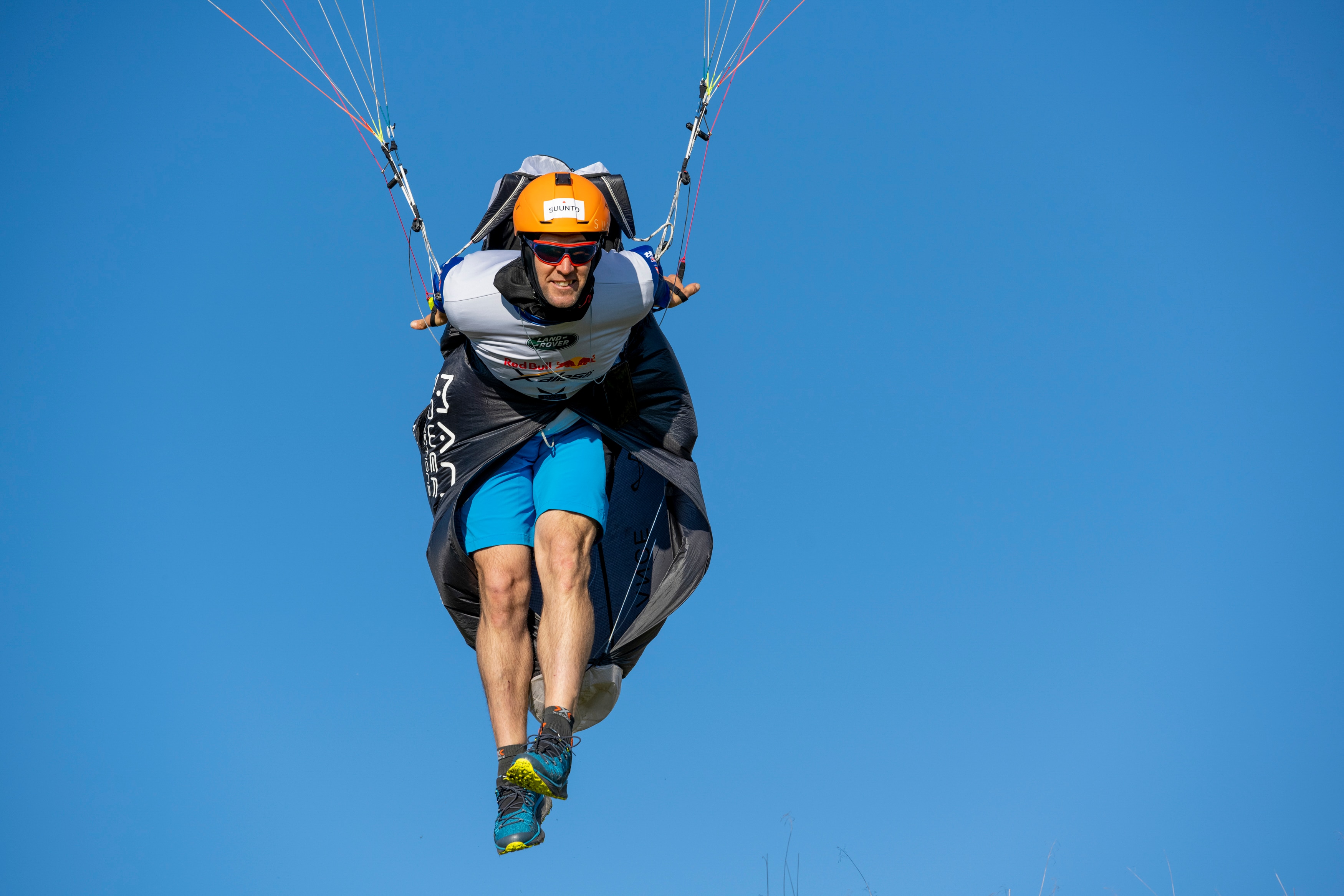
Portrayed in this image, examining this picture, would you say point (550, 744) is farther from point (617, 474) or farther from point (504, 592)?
point (617, 474)

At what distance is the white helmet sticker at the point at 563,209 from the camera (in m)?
4.57

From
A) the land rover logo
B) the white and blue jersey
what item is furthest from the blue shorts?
the land rover logo

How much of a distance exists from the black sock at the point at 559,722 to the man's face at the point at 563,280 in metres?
1.47

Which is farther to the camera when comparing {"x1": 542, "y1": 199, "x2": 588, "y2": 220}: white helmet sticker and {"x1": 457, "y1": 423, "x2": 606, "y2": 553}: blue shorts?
{"x1": 457, "y1": 423, "x2": 606, "y2": 553}: blue shorts

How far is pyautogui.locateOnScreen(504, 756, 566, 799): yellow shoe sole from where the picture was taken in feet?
14.4

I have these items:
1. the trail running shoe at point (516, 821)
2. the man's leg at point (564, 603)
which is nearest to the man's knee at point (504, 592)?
the man's leg at point (564, 603)

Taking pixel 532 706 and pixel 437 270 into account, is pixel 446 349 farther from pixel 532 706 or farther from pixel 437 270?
pixel 532 706

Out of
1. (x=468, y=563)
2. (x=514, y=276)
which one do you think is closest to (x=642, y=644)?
(x=468, y=563)

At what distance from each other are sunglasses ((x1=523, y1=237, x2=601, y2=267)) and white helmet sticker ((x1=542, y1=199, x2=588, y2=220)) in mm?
94

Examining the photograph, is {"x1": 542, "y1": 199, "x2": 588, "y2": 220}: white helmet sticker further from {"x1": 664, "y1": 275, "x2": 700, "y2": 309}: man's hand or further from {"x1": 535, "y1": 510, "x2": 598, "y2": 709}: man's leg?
{"x1": 535, "y1": 510, "x2": 598, "y2": 709}: man's leg

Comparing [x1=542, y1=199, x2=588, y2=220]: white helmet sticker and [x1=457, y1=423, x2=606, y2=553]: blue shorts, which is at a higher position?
[x1=542, y1=199, x2=588, y2=220]: white helmet sticker

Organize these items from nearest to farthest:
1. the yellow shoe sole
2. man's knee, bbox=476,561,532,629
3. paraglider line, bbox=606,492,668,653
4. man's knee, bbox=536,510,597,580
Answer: the yellow shoe sole → man's knee, bbox=536,510,597,580 → man's knee, bbox=476,561,532,629 → paraglider line, bbox=606,492,668,653

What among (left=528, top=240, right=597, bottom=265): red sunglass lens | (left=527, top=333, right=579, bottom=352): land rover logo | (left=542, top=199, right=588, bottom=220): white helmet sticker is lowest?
(left=527, top=333, right=579, bottom=352): land rover logo

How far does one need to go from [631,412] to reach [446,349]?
0.88 metres
